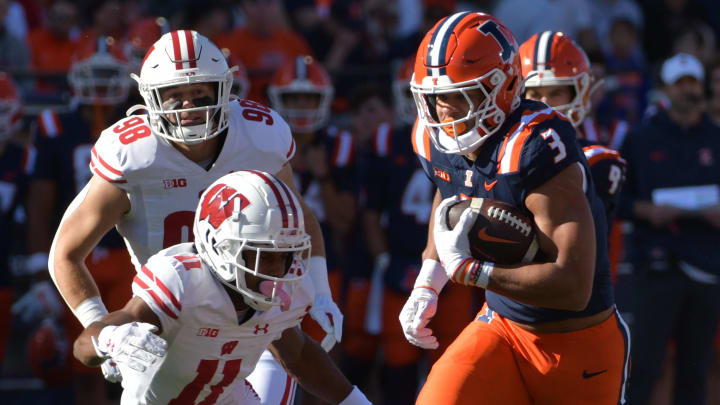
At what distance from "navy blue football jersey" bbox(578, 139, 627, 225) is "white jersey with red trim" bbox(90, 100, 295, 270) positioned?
44.5 inches

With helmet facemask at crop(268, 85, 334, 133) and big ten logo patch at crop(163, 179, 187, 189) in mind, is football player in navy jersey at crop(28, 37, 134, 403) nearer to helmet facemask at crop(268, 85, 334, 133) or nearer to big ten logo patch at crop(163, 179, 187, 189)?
helmet facemask at crop(268, 85, 334, 133)

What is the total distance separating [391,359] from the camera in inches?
241

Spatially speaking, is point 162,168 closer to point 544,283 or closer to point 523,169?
point 523,169

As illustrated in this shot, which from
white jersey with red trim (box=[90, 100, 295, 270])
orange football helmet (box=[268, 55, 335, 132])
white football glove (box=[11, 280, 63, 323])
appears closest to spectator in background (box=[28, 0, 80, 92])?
orange football helmet (box=[268, 55, 335, 132])

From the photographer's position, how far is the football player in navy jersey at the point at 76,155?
5953 millimetres

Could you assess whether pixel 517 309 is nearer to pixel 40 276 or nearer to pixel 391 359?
pixel 391 359

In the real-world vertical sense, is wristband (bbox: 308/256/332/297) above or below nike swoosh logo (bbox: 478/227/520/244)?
below

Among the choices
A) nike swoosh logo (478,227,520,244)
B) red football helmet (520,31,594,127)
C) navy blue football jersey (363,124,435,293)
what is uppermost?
red football helmet (520,31,594,127)

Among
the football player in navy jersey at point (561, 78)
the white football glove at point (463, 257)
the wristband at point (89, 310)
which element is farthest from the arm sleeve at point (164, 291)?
the football player in navy jersey at point (561, 78)

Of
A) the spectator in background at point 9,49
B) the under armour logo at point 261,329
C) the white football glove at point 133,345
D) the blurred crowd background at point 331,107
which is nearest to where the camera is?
the white football glove at point 133,345

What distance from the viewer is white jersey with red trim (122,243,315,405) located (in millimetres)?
3221

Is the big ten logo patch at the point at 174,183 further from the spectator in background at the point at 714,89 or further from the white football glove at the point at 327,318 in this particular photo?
the spectator in background at the point at 714,89

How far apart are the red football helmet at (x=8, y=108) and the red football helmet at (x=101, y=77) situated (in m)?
0.42

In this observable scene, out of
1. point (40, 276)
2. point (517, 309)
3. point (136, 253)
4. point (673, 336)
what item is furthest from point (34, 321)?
point (517, 309)
